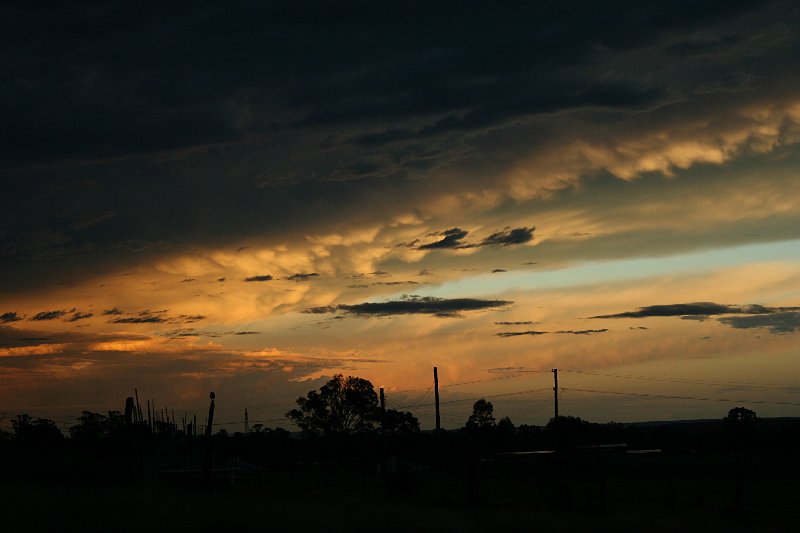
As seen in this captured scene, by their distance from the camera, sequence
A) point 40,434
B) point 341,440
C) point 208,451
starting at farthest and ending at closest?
point 341,440
point 40,434
point 208,451

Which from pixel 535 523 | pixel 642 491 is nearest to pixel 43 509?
pixel 535 523

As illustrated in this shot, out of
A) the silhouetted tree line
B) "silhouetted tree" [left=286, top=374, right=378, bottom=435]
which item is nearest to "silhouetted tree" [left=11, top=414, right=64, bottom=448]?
the silhouetted tree line

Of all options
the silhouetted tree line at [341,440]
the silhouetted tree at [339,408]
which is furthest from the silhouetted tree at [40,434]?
the silhouetted tree at [339,408]

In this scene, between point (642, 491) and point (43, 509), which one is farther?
point (642, 491)

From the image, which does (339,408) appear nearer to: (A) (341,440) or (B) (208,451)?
(A) (341,440)

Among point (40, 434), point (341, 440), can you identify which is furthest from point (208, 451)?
point (341, 440)

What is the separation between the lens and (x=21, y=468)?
101ft

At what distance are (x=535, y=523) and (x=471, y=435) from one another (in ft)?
25.5

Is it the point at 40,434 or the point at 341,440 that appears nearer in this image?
the point at 40,434

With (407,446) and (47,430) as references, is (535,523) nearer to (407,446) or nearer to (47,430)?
(47,430)

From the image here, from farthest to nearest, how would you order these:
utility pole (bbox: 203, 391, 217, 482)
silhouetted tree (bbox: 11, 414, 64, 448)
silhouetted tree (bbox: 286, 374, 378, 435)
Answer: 1. silhouetted tree (bbox: 286, 374, 378, 435)
2. silhouetted tree (bbox: 11, 414, 64, 448)
3. utility pole (bbox: 203, 391, 217, 482)

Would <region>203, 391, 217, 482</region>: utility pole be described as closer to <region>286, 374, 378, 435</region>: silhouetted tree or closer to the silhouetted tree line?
the silhouetted tree line

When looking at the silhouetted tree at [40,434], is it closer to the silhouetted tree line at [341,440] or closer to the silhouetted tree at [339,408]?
the silhouetted tree line at [341,440]


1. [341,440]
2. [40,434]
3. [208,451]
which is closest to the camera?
[208,451]
